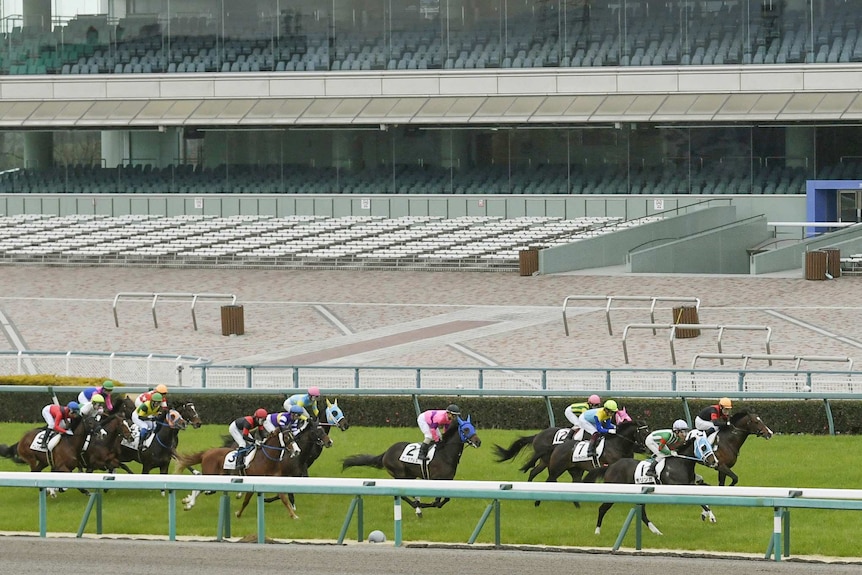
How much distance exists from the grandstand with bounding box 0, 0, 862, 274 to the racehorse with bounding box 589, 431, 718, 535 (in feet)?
81.2

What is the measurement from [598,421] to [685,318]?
11965 millimetres

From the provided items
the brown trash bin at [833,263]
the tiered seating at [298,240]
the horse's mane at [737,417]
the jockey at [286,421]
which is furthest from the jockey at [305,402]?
the tiered seating at [298,240]

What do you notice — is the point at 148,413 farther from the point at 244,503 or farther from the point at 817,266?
the point at 817,266

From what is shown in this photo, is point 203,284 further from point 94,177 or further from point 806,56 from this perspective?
point 806,56

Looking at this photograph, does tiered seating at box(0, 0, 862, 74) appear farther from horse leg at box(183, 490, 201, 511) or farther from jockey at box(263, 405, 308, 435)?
horse leg at box(183, 490, 201, 511)

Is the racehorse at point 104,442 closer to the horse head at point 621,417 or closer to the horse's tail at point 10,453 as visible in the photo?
the horse's tail at point 10,453

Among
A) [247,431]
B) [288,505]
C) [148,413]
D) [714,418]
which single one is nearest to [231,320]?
[148,413]

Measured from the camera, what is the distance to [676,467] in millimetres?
14281

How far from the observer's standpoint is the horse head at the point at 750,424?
607 inches

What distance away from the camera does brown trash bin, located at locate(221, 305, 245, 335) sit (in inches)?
1143

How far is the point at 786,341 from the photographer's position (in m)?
26.8

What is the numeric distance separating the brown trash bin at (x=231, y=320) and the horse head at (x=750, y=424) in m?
14.9

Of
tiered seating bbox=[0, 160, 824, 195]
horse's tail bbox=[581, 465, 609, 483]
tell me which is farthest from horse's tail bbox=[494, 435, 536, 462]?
tiered seating bbox=[0, 160, 824, 195]

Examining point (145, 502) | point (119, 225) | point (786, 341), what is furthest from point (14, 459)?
point (119, 225)
